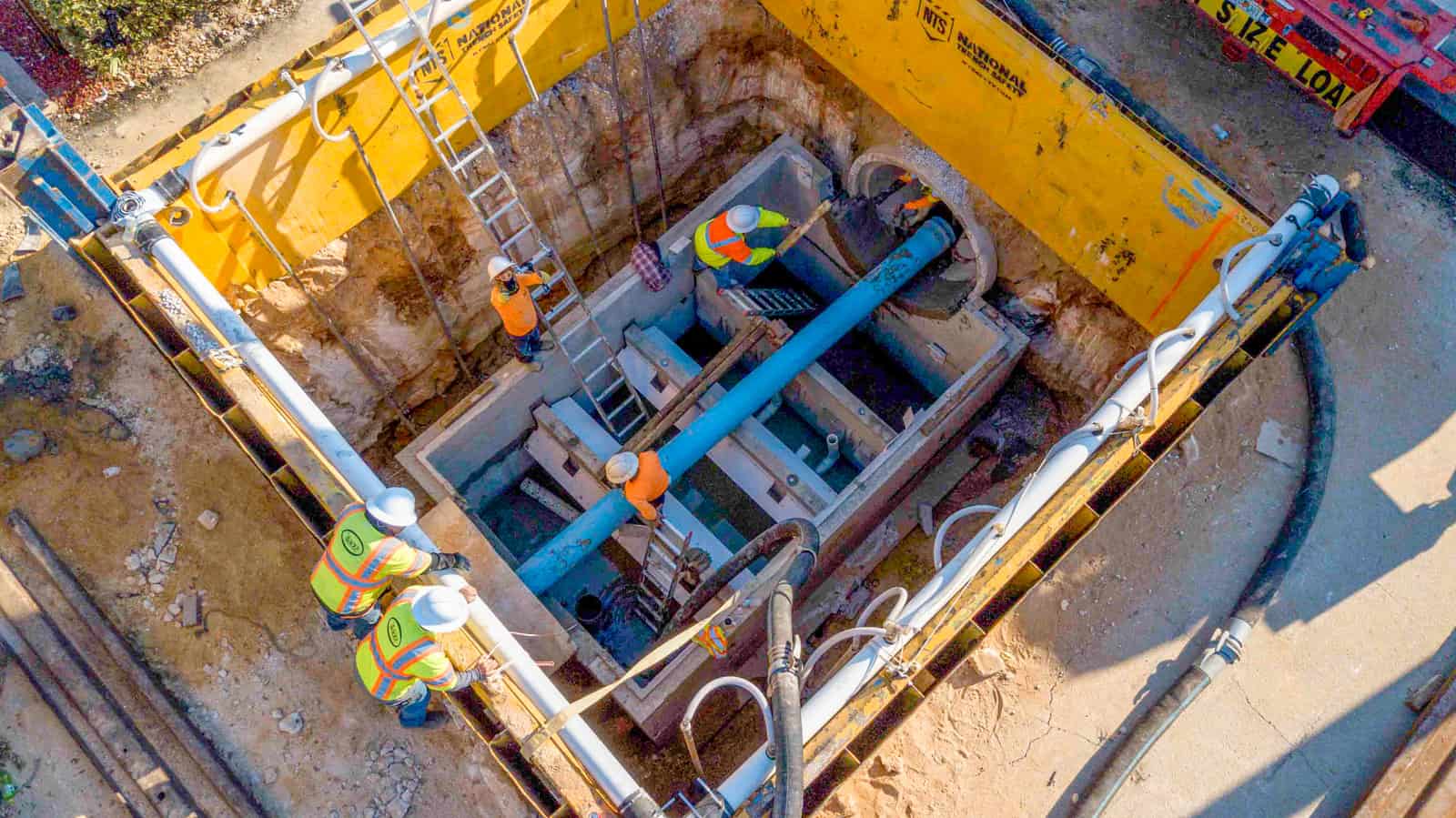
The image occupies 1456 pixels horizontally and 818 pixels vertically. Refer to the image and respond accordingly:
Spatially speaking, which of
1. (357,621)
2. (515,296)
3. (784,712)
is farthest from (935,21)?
(357,621)

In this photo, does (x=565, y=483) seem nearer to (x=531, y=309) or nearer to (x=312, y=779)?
(x=531, y=309)

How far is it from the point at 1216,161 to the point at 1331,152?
1.27 m

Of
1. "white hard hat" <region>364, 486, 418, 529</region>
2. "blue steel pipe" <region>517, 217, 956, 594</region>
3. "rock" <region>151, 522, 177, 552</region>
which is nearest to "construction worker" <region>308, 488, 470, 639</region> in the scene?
"white hard hat" <region>364, 486, 418, 529</region>

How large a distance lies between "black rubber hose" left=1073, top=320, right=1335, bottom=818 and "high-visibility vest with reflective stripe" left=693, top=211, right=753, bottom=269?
534 centimetres

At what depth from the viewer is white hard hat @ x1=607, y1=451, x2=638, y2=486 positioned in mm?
8281

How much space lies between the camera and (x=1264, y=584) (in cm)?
869

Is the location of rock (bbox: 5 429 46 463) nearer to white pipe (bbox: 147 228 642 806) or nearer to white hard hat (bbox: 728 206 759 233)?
white pipe (bbox: 147 228 642 806)

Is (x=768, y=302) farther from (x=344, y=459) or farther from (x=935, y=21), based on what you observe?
(x=344, y=459)

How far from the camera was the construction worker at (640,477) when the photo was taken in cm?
830

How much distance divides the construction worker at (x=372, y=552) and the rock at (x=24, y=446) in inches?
164

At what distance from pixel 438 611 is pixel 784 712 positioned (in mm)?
2265

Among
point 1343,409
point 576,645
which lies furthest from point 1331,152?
point 576,645

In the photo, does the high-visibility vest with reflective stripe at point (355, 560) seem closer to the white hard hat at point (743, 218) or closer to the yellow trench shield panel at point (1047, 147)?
the white hard hat at point (743, 218)

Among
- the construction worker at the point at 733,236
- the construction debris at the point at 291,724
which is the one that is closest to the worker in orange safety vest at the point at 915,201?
the construction worker at the point at 733,236
